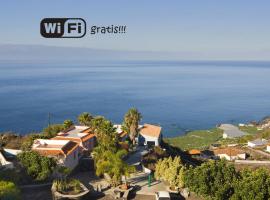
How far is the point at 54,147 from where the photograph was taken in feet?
113

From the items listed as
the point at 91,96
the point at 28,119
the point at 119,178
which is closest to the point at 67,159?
the point at 119,178

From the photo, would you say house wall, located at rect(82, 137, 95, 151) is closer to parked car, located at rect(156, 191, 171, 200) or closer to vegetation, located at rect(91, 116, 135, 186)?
vegetation, located at rect(91, 116, 135, 186)

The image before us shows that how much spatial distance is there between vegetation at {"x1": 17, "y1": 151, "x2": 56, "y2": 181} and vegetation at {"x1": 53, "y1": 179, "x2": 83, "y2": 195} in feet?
3.60

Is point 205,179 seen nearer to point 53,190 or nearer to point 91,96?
point 53,190

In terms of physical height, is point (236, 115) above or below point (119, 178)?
below

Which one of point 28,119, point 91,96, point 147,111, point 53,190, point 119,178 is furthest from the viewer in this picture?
point 91,96

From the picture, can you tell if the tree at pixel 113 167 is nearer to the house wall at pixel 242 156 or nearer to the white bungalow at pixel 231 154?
the white bungalow at pixel 231 154

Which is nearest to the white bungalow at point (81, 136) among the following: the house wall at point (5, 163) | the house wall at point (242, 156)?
the house wall at point (5, 163)

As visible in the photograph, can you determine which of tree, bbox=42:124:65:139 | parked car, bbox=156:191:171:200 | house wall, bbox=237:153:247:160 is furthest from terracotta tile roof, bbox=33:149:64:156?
house wall, bbox=237:153:247:160

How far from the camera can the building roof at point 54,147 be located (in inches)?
1310

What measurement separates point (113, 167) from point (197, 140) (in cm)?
6406

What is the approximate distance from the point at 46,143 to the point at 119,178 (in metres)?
8.41

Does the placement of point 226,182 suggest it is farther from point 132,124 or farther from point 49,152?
point 132,124

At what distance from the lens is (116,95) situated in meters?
165
